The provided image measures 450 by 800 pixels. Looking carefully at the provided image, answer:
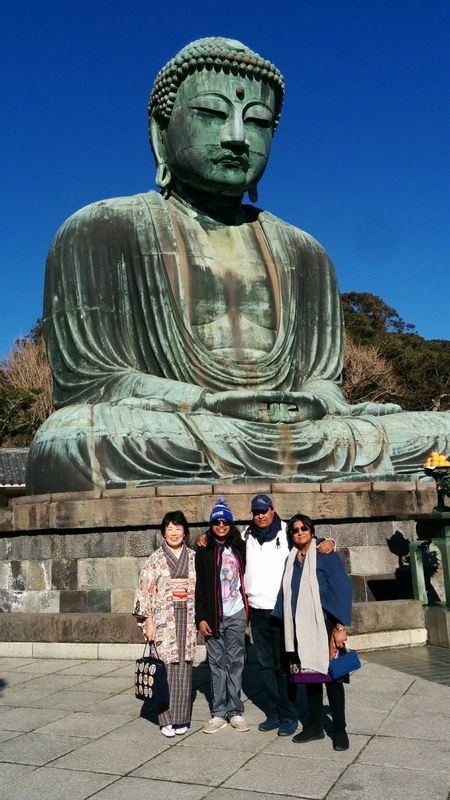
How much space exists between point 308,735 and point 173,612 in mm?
906

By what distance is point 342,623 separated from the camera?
385cm

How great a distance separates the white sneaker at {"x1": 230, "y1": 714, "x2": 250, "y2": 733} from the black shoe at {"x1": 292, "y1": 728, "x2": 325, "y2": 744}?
0.31 meters

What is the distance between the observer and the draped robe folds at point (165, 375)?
25.0 ft

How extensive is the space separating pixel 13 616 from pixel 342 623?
3.68 m

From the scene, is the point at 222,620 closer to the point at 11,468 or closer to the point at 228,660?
the point at 228,660

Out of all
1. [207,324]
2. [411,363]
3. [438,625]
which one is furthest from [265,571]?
[411,363]

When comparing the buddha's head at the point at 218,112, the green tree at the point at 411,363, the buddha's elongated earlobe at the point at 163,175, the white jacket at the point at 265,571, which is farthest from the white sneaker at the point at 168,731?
the green tree at the point at 411,363

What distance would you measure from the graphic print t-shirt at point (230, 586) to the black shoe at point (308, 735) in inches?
26.6

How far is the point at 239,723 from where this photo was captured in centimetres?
411

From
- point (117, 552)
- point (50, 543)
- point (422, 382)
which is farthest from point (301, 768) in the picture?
point (422, 382)

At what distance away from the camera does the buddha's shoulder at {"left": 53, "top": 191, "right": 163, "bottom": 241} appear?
927 centimetres

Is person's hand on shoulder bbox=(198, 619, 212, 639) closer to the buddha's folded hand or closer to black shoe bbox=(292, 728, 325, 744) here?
black shoe bbox=(292, 728, 325, 744)

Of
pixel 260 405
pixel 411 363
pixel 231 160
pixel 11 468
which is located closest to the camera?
pixel 260 405

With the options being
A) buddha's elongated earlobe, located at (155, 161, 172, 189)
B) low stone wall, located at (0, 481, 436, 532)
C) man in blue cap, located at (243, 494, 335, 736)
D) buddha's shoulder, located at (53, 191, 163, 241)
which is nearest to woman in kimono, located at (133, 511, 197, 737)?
man in blue cap, located at (243, 494, 335, 736)
